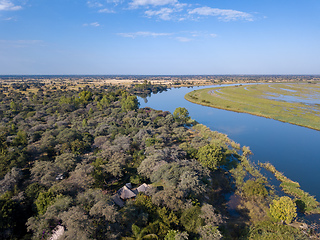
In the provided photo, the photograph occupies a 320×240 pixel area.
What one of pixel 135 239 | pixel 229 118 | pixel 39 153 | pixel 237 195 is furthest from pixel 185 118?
pixel 135 239

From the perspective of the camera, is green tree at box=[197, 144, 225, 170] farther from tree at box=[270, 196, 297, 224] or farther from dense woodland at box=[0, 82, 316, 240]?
tree at box=[270, 196, 297, 224]

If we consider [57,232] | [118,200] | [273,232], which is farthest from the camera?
[118,200]

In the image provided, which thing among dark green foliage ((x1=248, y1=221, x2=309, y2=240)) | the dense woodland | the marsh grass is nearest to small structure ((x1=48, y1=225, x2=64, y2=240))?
the dense woodland

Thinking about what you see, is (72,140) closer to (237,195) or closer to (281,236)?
(237,195)

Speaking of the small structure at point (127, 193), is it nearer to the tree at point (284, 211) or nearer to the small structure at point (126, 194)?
the small structure at point (126, 194)

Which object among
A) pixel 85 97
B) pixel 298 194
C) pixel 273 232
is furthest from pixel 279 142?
pixel 85 97

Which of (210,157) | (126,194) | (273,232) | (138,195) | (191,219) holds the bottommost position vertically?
(273,232)

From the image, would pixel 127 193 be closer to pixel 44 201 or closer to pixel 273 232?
pixel 44 201

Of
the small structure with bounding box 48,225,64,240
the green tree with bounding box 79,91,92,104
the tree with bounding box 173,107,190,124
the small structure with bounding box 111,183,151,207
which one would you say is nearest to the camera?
the small structure with bounding box 48,225,64,240
